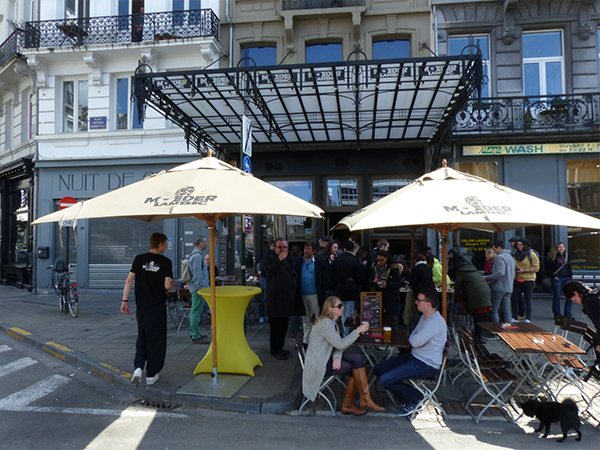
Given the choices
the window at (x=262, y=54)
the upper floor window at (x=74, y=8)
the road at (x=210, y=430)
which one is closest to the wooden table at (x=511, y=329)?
the road at (x=210, y=430)

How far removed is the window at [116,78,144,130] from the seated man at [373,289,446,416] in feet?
41.7

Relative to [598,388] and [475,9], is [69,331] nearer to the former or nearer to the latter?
[598,388]

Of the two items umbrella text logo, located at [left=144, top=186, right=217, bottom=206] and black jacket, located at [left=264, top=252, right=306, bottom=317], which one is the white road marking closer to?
black jacket, located at [left=264, top=252, right=306, bottom=317]

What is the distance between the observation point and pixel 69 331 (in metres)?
8.35

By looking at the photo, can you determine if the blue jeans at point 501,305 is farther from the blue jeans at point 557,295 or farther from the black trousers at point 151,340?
the black trousers at point 151,340

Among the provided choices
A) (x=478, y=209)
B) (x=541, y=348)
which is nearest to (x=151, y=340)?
(x=478, y=209)

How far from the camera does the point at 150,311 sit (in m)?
5.15

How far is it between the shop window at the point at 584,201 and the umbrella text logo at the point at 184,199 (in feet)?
37.9

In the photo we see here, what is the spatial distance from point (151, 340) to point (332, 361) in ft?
7.58

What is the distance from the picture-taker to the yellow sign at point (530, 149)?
37.7ft

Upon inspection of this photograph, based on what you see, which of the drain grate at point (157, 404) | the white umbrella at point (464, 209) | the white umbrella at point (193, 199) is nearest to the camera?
the white umbrella at point (464, 209)

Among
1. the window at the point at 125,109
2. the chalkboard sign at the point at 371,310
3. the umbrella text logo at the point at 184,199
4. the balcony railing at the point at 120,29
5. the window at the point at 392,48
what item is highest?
the balcony railing at the point at 120,29

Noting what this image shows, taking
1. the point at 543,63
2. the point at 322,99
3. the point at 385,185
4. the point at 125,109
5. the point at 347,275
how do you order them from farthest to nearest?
1. the point at 125,109
2. the point at 385,185
3. the point at 543,63
4. the point at 322,99
5. the point at 347,275

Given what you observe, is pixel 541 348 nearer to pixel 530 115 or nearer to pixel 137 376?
pixel 137 376
